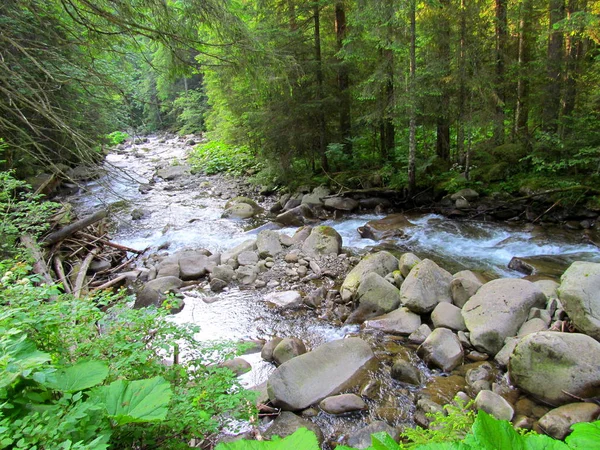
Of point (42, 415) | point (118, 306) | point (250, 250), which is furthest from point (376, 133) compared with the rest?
point (42, 415)

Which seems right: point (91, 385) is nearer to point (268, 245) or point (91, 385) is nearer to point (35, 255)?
point (35, 255)

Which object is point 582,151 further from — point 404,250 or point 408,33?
point 408,33

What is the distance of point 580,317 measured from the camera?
4340mm

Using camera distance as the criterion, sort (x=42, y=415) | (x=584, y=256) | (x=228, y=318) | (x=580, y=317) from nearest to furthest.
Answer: (x=42, y=415) → (x=580, y=317) → (x=228, y=318) → (x=584, y=256)

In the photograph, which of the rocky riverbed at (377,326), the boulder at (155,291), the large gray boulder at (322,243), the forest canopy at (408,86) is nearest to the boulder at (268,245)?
the rocky riverbed at (377,326)

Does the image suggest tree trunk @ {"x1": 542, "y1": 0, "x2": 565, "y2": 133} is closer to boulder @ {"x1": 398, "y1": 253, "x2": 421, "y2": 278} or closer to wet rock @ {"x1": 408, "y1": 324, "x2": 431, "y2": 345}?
boulder @ {"x1": 398, "y1": 253, "x2": 421, "y2": 278}

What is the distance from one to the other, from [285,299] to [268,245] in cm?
261

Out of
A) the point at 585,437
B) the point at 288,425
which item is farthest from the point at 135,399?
the point at 288,425

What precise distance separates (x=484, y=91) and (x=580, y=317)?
7250mm

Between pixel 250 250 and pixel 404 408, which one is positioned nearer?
pixel 404 408

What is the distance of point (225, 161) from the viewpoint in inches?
821

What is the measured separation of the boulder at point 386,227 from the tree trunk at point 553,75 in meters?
4.68

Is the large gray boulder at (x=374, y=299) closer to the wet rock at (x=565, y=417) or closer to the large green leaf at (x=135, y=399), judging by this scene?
the wet rock at (x=565, y=417)

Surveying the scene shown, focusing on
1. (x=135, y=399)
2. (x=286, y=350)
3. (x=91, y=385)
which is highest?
(x=91, y=385)
